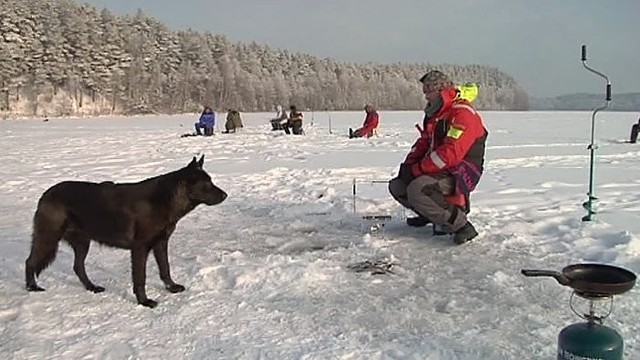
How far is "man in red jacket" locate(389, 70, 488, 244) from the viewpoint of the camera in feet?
19.9

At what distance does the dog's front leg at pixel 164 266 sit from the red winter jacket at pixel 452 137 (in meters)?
2.71

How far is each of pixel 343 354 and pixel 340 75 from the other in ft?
380

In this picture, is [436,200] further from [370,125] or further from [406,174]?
[370,125]

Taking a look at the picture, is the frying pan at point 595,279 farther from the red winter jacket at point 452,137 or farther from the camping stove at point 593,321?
the red winter jacket at point 452,137

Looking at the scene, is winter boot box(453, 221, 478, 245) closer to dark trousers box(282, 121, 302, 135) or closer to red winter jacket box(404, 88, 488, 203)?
red winter jacket box(404, 88, 488, 203)

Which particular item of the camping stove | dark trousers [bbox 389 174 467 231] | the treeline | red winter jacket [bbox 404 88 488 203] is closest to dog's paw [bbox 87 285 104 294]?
dark trousers [bbox 389 174 467 231]

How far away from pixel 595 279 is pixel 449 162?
10.2 feet

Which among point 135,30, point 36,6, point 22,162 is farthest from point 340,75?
point 22,162

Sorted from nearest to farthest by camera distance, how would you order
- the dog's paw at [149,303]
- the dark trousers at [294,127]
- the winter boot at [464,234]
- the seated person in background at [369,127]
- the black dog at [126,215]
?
the dog's paw at [149,303]
the black dog at [126,215]
the winter boot at [464,234]
the seated person in background at [369,127]
the dark trousers at [294,127]

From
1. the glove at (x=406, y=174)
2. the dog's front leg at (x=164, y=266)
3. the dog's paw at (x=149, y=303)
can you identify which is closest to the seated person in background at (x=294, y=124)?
the glove at (x=406, y=174)

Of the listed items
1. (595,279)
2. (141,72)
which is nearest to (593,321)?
(595,279)

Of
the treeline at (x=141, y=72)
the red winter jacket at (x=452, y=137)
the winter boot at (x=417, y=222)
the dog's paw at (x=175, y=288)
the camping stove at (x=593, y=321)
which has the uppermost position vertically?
the treeline at (x=141, y=72)

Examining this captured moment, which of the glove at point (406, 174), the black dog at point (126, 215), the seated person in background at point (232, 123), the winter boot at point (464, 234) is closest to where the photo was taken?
the black dog at point (126, 215)

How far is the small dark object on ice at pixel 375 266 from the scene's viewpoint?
208 inches
